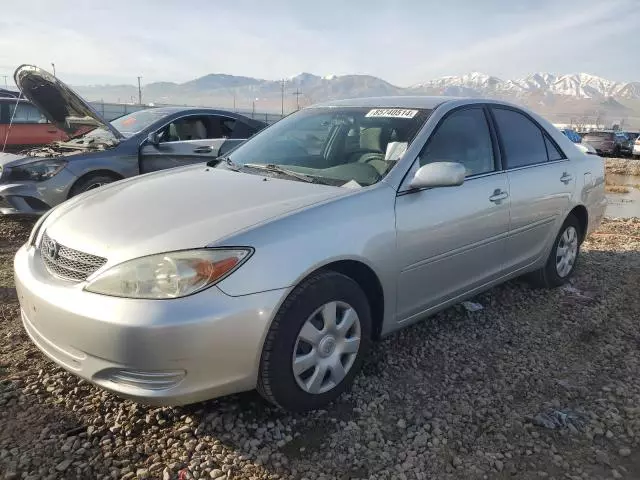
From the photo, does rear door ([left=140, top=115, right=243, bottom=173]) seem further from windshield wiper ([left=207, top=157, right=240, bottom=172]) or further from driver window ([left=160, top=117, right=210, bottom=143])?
windshield wiper ([left=207, top=157, right=240, bottom=172])

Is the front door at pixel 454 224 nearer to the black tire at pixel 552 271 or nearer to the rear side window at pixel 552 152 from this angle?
the rear side window at pixel 552 152

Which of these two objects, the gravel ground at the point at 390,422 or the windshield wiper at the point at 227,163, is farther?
the windshield wiper at the point at 227,163

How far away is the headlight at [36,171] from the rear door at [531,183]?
14.7ft

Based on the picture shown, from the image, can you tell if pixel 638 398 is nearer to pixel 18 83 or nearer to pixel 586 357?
pixel 586 357

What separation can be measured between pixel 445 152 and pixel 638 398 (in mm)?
1763

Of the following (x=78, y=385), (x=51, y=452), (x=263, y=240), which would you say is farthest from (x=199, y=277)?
(x=78, y=385)

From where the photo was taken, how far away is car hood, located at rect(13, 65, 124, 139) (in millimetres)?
5516

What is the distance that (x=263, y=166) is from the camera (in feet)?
11.0

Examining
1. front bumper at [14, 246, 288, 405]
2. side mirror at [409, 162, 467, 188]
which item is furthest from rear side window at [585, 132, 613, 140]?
front bumper at [14, 246, 288, 405]

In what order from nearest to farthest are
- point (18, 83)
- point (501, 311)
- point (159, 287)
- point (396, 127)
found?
1. point (159, 287)
2. point (396, 127)
3. point (501, 311)
4. point (18, 83)

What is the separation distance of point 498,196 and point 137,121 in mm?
4913

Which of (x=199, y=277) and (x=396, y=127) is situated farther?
(x=396, y=127)

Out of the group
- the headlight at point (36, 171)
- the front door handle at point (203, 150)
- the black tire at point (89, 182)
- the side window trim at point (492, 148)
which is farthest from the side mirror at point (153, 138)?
the side window trim at point (492, 148)

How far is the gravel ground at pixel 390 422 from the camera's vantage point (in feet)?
7.38
